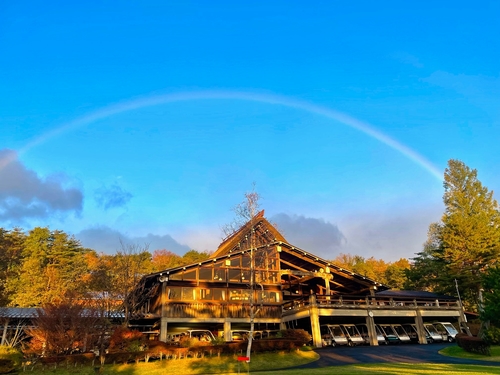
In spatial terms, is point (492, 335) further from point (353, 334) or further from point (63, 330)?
point (63, 330)

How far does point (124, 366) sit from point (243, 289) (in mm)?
13770

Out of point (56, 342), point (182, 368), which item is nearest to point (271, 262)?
point (182, 368)

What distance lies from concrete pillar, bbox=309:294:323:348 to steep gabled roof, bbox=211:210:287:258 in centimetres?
576

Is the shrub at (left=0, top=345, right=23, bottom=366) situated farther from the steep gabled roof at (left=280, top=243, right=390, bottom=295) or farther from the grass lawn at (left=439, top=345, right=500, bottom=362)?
the grass lawn at (left=439, top=345, right=500, bottom=362)

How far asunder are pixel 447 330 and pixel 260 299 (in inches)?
626

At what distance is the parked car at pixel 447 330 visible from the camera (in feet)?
98.3

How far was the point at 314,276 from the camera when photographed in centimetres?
3266

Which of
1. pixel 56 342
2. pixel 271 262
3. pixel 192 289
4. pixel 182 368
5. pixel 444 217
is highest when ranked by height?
pixel 444 217

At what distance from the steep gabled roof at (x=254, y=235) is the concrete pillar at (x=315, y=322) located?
5.76 metres

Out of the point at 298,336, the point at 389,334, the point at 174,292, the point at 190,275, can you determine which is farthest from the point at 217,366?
the point at 389,334

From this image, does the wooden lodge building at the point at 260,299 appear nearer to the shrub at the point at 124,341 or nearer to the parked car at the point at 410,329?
the parked car at the point at 410,329

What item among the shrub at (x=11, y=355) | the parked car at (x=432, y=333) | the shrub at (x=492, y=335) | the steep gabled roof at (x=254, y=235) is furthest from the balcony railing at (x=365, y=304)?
the shrub at (x=11, y=355)

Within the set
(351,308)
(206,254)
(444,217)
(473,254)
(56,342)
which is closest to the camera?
(56,342)

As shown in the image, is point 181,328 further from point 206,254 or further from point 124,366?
point 206,254
